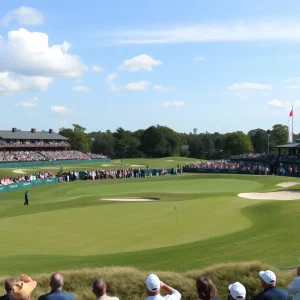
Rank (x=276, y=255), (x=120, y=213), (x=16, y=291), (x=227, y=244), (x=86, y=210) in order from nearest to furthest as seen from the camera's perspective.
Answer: (x=16, y=291)
(x=276, y=255)
(x=227, y=244)
(x=120, y=213)
(x=86, y=210)

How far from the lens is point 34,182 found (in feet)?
185

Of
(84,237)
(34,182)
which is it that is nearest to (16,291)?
(84,237)

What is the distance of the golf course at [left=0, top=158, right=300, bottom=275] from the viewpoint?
17609mm

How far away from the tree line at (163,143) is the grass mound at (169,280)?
140 m

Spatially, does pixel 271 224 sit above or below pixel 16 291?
below

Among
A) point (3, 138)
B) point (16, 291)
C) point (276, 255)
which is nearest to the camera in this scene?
point (16, 291)

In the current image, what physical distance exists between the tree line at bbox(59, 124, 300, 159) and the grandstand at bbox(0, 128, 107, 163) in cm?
3599

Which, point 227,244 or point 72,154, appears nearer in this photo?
point 227,244

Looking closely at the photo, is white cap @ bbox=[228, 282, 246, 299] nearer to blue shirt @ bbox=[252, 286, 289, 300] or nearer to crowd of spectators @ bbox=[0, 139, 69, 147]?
blue shirt @ bbox=[252, 286, 289, 300]

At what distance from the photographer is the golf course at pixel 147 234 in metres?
17.6

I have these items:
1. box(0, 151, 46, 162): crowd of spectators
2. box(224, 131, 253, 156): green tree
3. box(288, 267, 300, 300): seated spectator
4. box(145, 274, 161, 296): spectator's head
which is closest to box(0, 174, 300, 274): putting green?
box(288, 267, 300, 300): seated spectator

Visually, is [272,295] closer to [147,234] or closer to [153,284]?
[153,284]

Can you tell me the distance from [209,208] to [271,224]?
7.02m

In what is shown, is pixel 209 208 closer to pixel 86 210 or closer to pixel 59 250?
pixel 86 210
